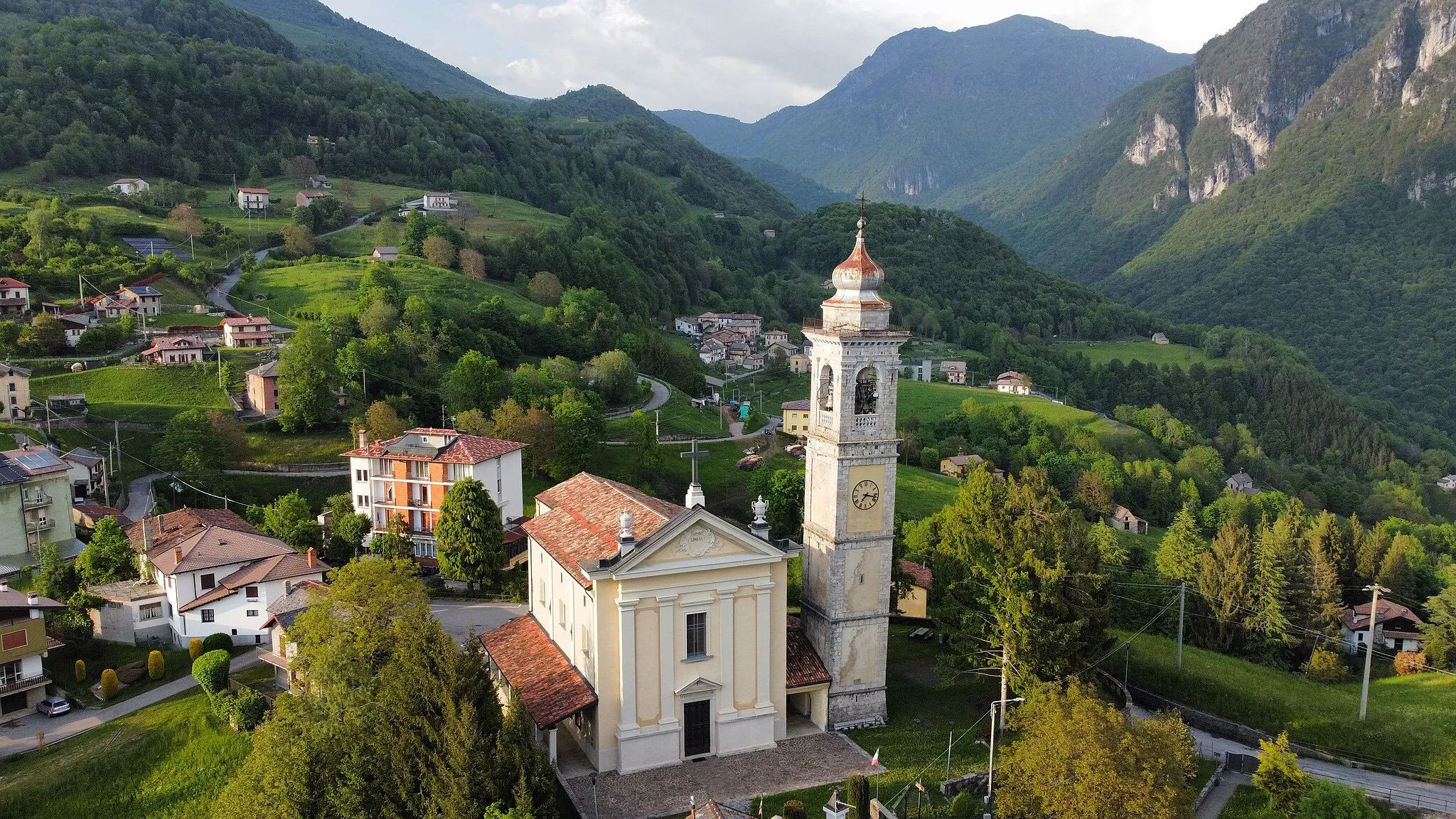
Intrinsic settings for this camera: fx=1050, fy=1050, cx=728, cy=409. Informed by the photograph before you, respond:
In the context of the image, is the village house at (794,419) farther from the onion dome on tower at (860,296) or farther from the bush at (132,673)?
the bush at (132,673)

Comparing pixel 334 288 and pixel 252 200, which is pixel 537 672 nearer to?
pixel 334 288

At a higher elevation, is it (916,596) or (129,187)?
(129,187)

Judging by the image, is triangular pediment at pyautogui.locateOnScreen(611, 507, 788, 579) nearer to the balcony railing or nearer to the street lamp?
the street lamp

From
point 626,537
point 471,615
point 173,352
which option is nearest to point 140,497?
point 173,352

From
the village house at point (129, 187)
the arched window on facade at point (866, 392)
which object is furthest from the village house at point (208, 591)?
the village house at point (129, 187)

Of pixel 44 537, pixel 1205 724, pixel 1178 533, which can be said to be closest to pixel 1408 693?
pixel 1205 724

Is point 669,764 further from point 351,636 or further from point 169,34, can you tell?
point 169,34

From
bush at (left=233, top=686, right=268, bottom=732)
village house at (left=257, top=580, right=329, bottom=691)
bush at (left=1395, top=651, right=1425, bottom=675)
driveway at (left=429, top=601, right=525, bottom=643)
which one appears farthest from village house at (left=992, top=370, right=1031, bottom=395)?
bush at (left=233, top=686, right=268, bottom=732)

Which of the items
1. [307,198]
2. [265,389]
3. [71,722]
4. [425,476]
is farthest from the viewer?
[307,198]
